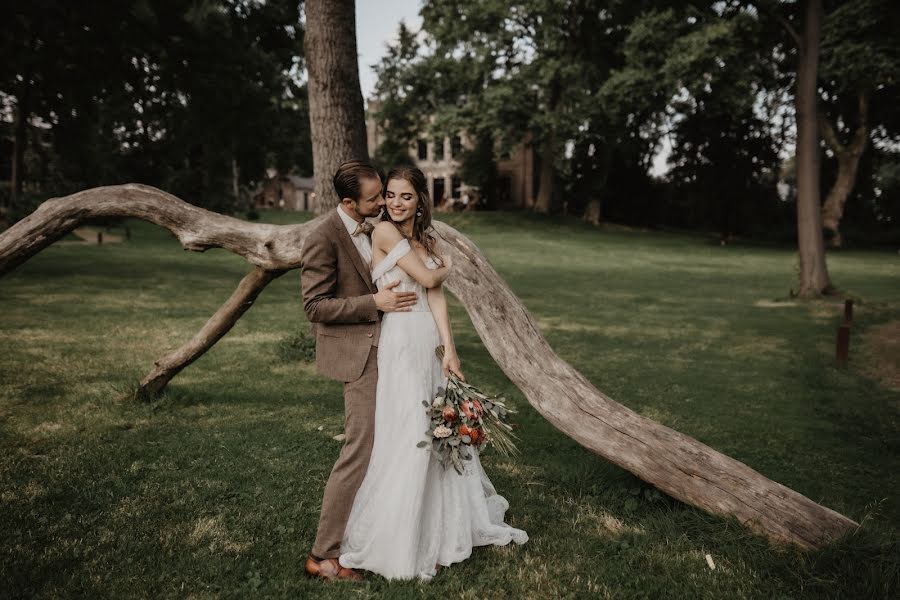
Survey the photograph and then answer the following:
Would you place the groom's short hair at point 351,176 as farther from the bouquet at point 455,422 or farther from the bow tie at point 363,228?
the bouquet at point 455,422

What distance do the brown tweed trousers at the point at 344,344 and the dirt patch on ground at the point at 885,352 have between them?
7911 millimetres

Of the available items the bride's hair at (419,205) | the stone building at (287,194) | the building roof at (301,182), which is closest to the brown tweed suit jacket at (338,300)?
the bride's hair at (419,205)

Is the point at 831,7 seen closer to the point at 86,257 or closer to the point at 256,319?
the point at 256,319

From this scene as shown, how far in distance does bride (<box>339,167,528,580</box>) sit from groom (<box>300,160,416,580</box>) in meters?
0.06

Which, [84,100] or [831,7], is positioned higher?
[831,7]

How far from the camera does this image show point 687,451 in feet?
13.8

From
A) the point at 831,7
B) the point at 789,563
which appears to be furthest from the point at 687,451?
the point at 831,7

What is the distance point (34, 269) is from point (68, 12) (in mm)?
6824

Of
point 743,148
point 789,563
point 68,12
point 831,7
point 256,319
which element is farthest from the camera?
point 743,148

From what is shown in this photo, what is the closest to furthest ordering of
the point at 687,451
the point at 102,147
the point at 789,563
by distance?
the point at 789,563 → the point at 687,451 → the point at 102,147

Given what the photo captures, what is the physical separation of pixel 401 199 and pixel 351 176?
337 millimetres

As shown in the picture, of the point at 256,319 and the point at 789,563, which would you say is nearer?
the point at 789,563

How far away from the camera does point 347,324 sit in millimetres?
3588

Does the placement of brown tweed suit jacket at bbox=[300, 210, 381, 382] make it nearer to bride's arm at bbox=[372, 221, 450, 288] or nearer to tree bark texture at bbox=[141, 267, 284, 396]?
bride's arm at bbox=[372, 221, 450, 288]
